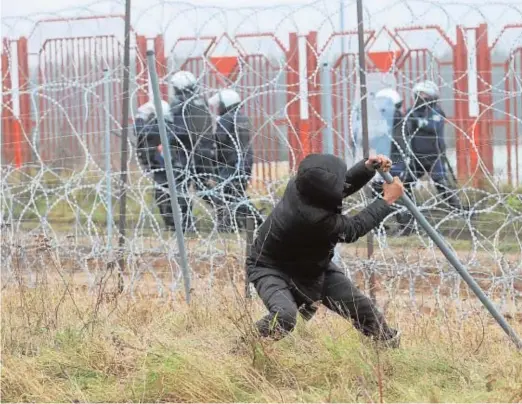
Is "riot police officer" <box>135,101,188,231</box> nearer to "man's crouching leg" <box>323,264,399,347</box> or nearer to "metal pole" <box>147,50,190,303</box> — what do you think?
"metal pole" <box>147,50,190,303</box>

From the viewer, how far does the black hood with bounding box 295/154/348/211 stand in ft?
19.6

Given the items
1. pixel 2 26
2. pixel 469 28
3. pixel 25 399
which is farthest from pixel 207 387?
pixel 469 28

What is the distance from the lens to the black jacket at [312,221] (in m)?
6.02

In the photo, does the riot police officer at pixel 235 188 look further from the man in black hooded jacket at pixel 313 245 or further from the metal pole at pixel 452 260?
the metal pole at pixel 452 260

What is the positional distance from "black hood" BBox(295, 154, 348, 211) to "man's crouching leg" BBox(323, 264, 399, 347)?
525 mm

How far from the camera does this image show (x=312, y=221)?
6.04 meters

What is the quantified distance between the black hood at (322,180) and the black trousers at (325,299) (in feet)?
1.67

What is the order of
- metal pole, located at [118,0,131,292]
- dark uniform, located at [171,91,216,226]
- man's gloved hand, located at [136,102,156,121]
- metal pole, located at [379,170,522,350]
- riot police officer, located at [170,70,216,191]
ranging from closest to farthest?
metal pole, located at [379,170,522,350] → metal pole, located at [118,0,131,292] → dark uniform, located at [171,91,216,226] → riot police officer, located at [170,70,216,191] → man's gloved hand, located at [136,102,156,121]

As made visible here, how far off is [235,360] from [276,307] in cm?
37

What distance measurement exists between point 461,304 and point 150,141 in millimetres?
4727

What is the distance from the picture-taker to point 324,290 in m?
6.47

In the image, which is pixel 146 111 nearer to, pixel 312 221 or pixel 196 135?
pixel 196 135

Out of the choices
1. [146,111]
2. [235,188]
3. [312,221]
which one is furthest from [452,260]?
[146,111]

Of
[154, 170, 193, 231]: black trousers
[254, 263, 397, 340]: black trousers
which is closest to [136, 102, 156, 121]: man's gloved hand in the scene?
[154, 170, 193, 231]: black trousers
